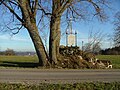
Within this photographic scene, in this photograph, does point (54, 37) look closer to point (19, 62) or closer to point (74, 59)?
point (74, 59)

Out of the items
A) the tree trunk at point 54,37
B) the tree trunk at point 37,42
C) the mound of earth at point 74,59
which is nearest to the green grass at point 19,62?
the tree trunk at point 37,42

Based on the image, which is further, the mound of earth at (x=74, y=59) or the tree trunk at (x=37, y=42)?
the mound of earth at (x=74, y=59)

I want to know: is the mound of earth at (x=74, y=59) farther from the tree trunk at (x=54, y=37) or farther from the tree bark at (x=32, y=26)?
the tree bark at (x=32, y=26)

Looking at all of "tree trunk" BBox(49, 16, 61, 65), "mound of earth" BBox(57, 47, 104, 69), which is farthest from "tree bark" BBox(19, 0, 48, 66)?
"mound of earth" BBox(57, 47, 104, 69)

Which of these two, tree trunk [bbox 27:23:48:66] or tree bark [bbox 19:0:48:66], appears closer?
tree bark [bbox 19:0:48:66]

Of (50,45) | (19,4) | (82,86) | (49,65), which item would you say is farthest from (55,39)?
(82,86)

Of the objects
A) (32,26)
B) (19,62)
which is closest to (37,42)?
(32,26)

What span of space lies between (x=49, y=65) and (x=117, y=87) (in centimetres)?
1453

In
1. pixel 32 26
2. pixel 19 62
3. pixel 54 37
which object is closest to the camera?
pixel 32 26

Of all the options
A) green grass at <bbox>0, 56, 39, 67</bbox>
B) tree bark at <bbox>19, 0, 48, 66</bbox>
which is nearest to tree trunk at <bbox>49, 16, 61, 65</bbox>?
tree bark at <bbox>19, 0, 48, 66</bbox>

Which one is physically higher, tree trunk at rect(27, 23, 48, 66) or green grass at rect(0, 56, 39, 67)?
tree trunk at rect(27, 23, 48, 66)

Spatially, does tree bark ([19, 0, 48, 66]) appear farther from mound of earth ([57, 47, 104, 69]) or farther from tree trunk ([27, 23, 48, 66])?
mound of earth ([57, 47, 104, 69])

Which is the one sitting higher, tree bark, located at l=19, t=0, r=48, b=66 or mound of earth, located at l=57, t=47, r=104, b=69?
tree bark, located at l=19, t=0, r=48, b=66

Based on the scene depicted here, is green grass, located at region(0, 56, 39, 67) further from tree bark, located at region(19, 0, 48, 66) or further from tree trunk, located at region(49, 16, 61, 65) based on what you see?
tree trunk, located at region(49, 16, 61, 65)
